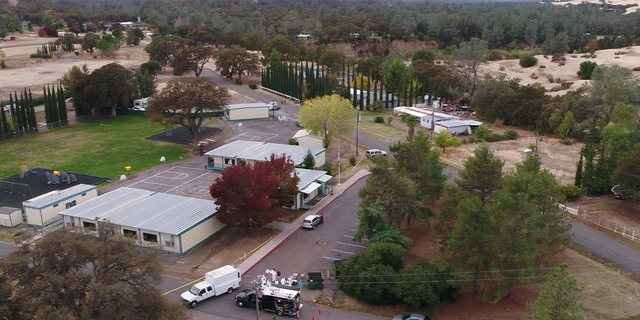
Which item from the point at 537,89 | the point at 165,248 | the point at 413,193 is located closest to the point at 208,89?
the point at 165,248

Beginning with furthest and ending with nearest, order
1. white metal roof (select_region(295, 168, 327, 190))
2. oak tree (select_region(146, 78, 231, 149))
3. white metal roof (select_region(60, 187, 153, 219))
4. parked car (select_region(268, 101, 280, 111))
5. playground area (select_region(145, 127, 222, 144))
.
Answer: parked car (select_region(268, 101, 280, 111))
playground area (select_region(145, 127, 222, 144))
oak tree (select_region(146, 78, 231, 149))
white metal roof (select_region(295, 168, 327, 190))
white metal roof (select_region(60, 187, 153, 219))

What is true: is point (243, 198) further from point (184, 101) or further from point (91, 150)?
point (91, 150)

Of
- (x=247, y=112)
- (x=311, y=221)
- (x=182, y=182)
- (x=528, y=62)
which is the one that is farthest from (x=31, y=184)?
(x=528, y=62)

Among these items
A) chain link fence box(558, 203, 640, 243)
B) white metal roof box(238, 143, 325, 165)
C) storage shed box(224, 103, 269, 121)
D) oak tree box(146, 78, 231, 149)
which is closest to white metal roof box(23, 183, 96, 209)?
white metal roof box(238, 143, 325, 165)

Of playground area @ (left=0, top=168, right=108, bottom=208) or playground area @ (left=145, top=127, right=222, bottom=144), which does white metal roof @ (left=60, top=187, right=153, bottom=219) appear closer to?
playground area @ (left=0, top=168, right=108, bottom=208)

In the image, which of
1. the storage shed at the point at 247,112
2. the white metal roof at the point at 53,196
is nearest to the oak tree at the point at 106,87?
the storage shed at the point at 247,112

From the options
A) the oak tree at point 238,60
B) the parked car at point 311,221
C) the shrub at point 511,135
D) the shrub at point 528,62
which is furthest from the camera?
the shrub at point 528,62

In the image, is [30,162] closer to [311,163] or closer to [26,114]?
[26,114]

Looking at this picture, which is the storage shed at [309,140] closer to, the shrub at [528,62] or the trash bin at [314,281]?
the trash bin at [314,281]
